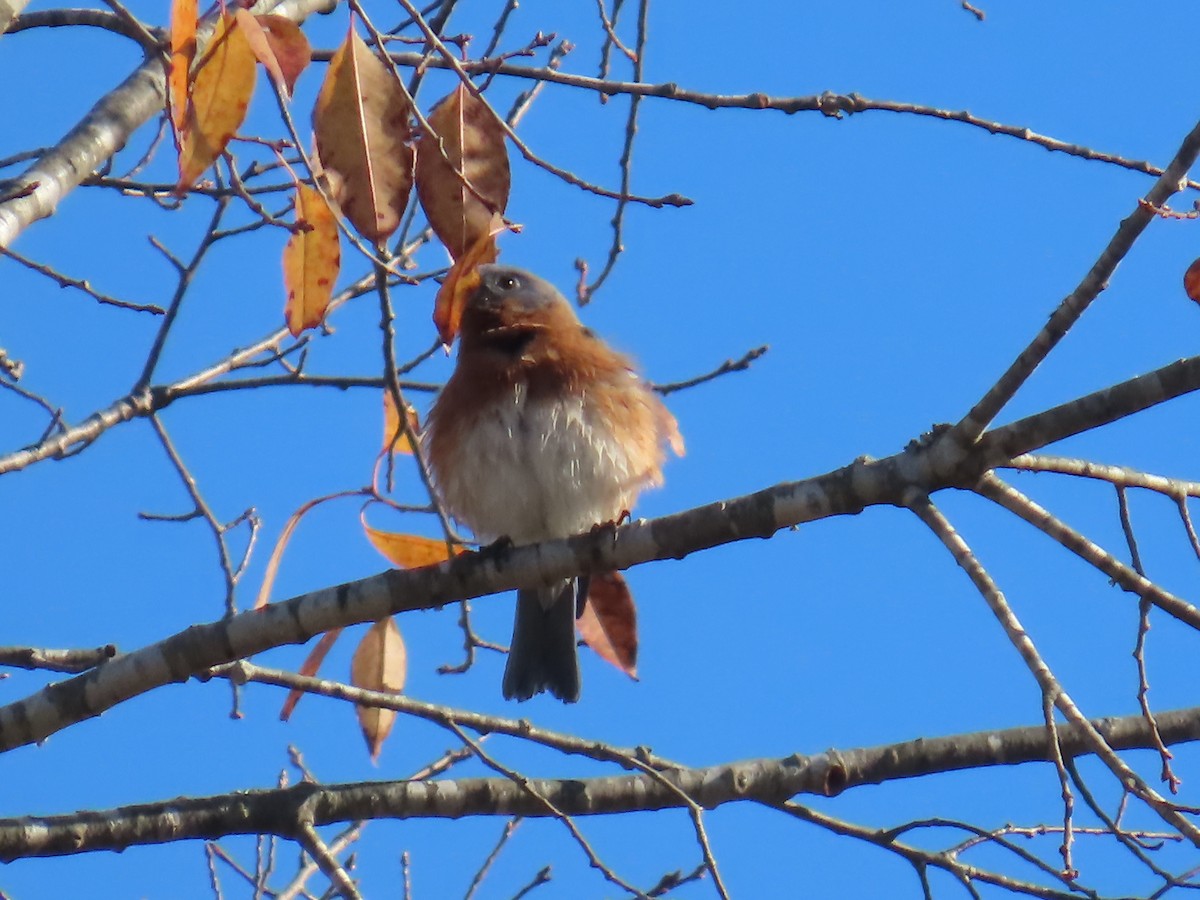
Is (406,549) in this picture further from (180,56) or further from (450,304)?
(180,56)

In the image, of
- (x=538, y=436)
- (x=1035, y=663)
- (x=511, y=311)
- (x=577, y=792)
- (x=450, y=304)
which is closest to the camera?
(x=1035, y=663)

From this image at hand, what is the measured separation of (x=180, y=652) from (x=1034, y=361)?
1.99 meters

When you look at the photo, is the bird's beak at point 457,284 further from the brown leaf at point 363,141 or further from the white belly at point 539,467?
the white belly at point 539,467

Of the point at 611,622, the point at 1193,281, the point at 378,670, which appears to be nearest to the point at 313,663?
the point at 378,670

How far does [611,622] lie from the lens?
429 centimetres

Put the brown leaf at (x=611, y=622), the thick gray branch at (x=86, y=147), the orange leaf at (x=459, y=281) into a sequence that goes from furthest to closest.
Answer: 1. the brown leaf at (x=611, y=622)
2. the thick gray branch at (x=86, y=147)
3. the orange leaf at (x=459, y=281)

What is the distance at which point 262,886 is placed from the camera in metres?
5.04

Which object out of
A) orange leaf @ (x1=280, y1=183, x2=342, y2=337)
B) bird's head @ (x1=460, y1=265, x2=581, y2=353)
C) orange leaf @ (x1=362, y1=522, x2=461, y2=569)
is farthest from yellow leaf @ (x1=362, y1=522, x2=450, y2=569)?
bird's head @ (x1=460, y1=265, x2=581, y2=353)

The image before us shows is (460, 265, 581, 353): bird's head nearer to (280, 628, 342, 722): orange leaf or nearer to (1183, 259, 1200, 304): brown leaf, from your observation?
(280, 628, 342, 722): orange leaf

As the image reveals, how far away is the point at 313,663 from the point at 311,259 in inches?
50.7

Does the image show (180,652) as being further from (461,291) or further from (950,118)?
(950,118)

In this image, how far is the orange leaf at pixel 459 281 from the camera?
285 cm

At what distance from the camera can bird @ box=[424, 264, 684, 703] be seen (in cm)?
498

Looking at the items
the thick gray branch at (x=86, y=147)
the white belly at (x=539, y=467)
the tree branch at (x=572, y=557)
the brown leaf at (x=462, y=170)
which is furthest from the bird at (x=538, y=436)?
the brown leaf at (x=462, y=170)
